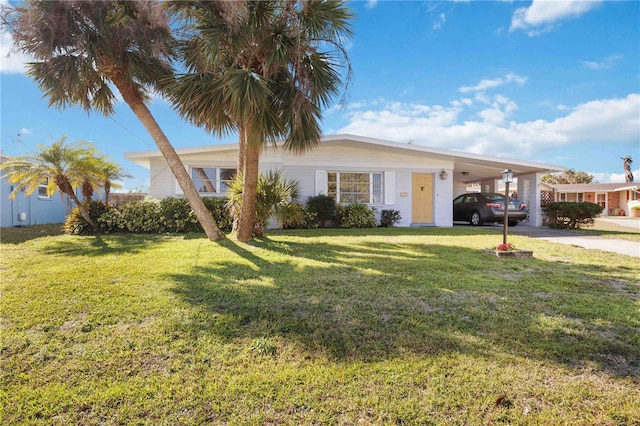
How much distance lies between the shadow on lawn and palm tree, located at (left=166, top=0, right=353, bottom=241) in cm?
299

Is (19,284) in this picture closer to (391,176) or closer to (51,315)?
(51,315)

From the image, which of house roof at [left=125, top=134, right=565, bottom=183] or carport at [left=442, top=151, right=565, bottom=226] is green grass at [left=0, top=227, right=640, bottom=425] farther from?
carport at [left=442, top=151, right=565, bottom=226]

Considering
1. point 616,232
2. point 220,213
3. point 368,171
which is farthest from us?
point 368,171

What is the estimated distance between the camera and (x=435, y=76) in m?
12.3

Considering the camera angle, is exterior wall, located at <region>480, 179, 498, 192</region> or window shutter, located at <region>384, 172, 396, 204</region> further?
exterior wall, located at <region>480, 179, 498, 192</region>

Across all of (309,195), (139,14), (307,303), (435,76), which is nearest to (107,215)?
(139,14)

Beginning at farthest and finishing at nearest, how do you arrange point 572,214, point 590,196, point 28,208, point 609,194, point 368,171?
point 590,196 < point 609,194 < point 28,208 < point 368,171 < point 572,214

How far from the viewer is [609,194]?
32.3 metres

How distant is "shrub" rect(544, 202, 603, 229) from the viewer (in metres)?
12.2

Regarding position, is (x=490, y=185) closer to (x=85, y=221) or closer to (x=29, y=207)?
(x=85, y=221)

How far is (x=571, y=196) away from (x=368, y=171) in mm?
33400

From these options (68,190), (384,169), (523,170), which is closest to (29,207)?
(68,190)

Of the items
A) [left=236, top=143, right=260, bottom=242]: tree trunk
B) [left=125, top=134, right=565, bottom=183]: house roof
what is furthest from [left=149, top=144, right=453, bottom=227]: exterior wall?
[left=236, top=143, right=260, bottom=242]: tree trunk

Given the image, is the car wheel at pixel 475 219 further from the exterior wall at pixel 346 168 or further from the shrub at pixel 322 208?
the shrub at pixel 322 208
